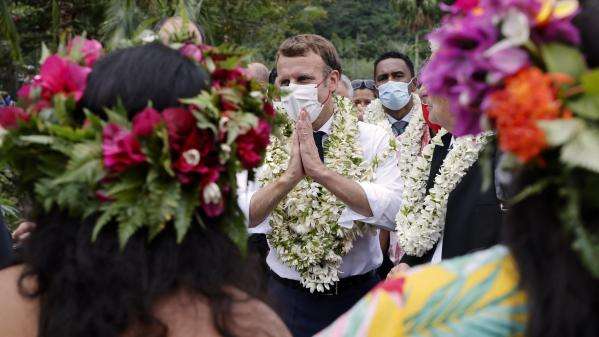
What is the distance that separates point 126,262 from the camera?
2.01m

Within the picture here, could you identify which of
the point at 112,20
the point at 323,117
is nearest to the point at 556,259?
the point at 323,117

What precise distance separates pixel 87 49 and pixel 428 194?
7.69 ft

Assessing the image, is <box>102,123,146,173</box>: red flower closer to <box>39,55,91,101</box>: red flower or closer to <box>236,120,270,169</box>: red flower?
<box>39,55,91,101</box>: red flower

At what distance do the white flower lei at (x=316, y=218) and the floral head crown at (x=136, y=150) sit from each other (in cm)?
207

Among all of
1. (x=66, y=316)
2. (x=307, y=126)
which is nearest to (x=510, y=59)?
(x=66, y=316)

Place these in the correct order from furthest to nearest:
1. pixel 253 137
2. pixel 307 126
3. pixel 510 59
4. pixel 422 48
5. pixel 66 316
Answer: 1. pixel 422 48
2. pixel 307 126
3. pixel 253 137
4. pixel 66 316
5. pixel 510 59

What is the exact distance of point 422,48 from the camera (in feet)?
107

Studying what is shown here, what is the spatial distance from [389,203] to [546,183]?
269 cm

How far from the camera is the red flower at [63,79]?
83.4 inches

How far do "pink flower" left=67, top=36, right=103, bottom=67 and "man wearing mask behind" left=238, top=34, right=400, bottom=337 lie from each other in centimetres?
193

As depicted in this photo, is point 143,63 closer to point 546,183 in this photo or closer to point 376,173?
point 546,183

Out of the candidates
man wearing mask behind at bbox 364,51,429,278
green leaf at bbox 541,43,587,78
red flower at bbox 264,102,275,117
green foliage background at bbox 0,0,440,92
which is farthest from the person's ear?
green foliage background at bbox 0,0,440,92

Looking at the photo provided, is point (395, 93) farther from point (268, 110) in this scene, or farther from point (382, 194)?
point (268, 110)

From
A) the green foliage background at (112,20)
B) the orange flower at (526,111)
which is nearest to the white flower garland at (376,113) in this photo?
the green foliage background at (112,20)
